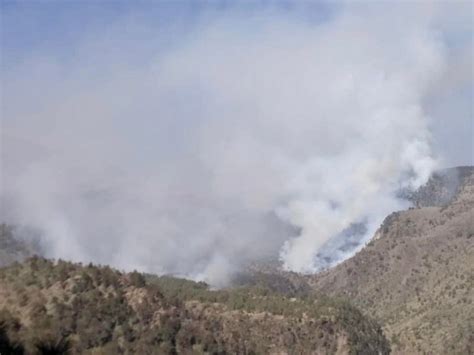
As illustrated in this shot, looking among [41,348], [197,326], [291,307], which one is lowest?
[41,348]

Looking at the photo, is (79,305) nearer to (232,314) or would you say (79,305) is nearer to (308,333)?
(232,314)

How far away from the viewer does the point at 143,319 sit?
132250 mm

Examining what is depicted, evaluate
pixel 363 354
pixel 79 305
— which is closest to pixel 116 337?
pixel 79 305

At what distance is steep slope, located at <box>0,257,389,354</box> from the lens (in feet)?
306

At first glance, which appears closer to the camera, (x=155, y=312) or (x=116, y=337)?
(x=116, y=337)

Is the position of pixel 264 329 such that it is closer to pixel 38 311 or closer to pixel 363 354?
pixel 363 354

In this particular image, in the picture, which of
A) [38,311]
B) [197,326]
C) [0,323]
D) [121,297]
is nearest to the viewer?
[0,323]

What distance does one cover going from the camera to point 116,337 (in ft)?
386

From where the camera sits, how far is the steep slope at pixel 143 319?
93.1 meters

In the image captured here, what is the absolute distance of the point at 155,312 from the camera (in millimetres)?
138375

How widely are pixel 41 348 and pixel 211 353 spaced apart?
282 feet

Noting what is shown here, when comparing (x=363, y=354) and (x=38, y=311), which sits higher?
(x=363, y=354)

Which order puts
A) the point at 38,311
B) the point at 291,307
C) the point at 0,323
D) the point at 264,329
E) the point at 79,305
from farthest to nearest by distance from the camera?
the point at 291,307 < the point at 264,329 < the point at 79,305 < the point at 38,311 < the point at 0,323

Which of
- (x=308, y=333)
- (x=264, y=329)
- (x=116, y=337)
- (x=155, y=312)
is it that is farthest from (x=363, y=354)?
(x=116, y=337)
